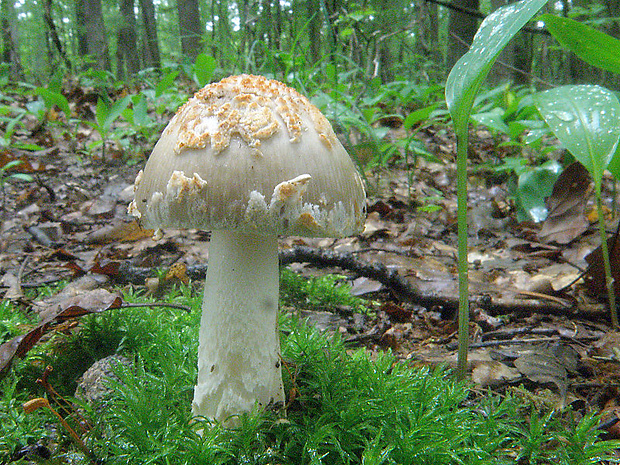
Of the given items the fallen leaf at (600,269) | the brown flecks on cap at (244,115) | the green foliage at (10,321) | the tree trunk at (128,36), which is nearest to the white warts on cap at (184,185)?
the brown flecks on cap at (244,115)

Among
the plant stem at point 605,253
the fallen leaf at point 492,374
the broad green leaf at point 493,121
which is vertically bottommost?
the fallen leaf at point 492,374

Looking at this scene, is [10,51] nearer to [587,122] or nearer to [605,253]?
[587,122]

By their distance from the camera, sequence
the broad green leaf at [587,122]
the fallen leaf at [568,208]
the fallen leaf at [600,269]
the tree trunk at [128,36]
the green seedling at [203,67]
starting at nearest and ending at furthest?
the broad green leaf at [587,122]
the fallen leaf at [600,269]
the fallen leaf at [568,208]
the green seedling at [203,67]
the tree trunk at [128,36]

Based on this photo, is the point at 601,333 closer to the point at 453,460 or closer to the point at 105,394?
the point at 453,460

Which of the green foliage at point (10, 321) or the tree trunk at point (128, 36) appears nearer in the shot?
the green foliage at point (10, 321)

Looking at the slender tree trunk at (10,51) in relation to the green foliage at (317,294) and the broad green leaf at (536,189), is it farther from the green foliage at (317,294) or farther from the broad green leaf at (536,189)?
the broad green leaf at (536,189)

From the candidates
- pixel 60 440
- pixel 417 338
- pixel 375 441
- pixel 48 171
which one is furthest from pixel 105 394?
pixel 48 171

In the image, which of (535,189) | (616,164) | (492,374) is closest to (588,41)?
(616,164)
